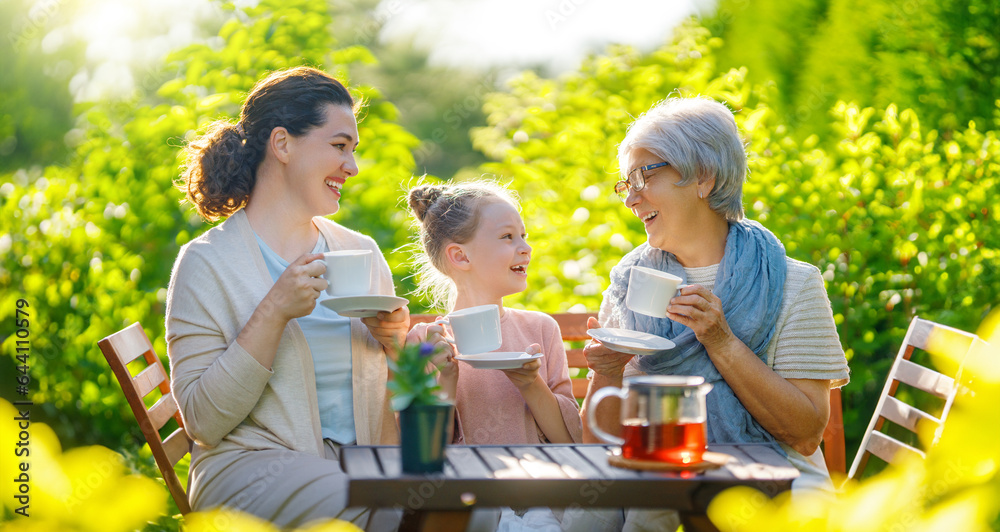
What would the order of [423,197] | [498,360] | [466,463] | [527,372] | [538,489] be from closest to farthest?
[538,489], [466,463], [498,360], [527,372], [423,197]

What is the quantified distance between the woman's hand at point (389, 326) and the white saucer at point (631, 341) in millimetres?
595

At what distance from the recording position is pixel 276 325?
2.18m

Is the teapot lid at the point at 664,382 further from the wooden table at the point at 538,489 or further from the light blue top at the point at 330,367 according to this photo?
the light blue top at the point at 330,367

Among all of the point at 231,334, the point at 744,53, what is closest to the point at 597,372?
the point at 231,334

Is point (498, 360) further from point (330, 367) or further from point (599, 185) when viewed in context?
point (599, 185)

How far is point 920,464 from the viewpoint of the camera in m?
0.54

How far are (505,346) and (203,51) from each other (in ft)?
7.54

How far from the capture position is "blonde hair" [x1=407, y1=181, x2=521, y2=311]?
→ 2773mm

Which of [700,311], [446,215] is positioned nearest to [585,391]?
[446,215]

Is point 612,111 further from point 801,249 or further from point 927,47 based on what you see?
point 927,47

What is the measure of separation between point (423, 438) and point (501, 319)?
1.19m

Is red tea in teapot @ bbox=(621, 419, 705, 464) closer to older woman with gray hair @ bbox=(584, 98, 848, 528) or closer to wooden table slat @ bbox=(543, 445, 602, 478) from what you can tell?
wooden table slat @ bbox=(543, 445, 602, 478)

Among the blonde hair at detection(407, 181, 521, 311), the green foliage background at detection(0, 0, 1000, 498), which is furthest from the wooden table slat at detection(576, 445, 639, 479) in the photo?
the green foliage background at detection(0, 0, 1000, 498)

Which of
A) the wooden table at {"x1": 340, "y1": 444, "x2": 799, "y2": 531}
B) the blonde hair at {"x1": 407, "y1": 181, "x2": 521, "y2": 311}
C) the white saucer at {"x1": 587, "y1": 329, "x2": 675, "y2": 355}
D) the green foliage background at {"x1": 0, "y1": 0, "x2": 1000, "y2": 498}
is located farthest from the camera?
the green foliage background at {"x1": 0, "y1": 0, "x2": 1000, "y2": 498}
